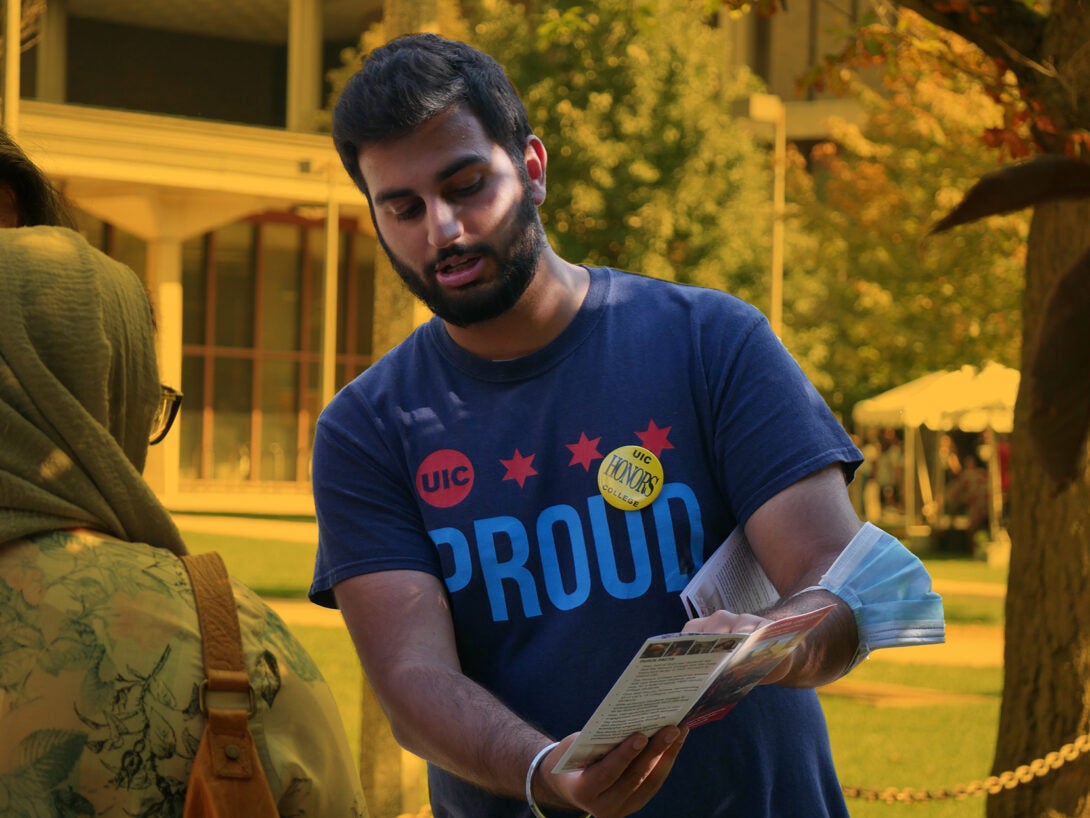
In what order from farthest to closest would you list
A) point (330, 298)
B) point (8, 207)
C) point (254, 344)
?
point (254, 344) < point (330, 298) < point (8, 207)

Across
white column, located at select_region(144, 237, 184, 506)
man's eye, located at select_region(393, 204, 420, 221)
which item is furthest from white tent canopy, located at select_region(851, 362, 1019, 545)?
man's eye, located at select_region(393, 204, 420, 221)

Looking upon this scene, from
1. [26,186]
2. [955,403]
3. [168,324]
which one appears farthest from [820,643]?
[168,324]

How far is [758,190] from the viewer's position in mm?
31984

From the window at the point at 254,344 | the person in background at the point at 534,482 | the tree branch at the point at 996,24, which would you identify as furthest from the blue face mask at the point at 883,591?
the window at the point at 254,344

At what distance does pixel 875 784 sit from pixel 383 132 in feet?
22.6

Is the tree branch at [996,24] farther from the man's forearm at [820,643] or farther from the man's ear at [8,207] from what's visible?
the man's ear at [8,207]

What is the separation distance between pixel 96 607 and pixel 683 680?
2.23ft

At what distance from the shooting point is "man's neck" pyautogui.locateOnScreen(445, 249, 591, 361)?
2600 millimetres

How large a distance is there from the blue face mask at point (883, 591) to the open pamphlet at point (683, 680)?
0.14 metres

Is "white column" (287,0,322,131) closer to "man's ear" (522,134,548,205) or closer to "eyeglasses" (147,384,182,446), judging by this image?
"man's ear" (522,134,548,205)

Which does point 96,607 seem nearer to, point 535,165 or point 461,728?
point 461,728

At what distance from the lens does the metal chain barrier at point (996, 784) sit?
17.6ft

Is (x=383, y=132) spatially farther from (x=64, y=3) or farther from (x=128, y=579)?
(x=64, y=3)

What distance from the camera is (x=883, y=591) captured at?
2.40 m
